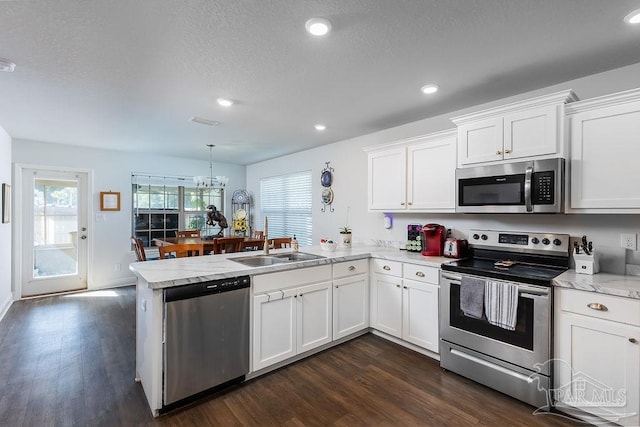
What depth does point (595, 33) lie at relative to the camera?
187 centimetres

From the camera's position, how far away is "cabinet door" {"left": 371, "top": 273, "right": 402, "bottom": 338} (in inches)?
119

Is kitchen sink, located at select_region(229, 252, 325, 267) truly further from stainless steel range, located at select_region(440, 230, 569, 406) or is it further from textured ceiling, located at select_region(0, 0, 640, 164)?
textured ceiling, located at select_region(0, 0, 640, 164)

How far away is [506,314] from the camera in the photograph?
2217 mm

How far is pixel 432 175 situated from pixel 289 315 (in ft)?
6.40

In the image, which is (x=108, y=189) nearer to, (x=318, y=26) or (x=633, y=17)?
A: (x=318, y=26)

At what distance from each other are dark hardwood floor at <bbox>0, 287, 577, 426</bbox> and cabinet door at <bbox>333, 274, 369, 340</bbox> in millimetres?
167

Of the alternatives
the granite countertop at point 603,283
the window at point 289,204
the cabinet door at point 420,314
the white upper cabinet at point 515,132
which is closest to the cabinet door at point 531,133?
the white upper cabinet at point 515,132

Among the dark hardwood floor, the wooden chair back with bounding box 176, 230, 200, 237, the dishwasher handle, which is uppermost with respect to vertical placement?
the wooden chair back with bounding box 176, 230, 200, 237

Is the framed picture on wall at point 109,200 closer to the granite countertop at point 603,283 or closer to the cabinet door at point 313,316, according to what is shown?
the cabinet door at point 313,316

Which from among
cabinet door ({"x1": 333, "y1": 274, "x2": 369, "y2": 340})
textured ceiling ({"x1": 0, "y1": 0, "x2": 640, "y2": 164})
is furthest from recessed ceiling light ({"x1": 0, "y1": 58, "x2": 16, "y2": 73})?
cabinet door ({"x1": 333, "y1": 274, "x2": 369, "y2": 340})

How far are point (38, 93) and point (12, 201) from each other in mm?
2755

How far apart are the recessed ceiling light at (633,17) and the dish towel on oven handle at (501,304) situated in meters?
1.69

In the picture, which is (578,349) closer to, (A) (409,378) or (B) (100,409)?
(A) (409,378)

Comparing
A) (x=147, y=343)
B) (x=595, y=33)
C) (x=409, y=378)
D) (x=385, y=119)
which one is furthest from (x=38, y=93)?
(x=595, y=33)
